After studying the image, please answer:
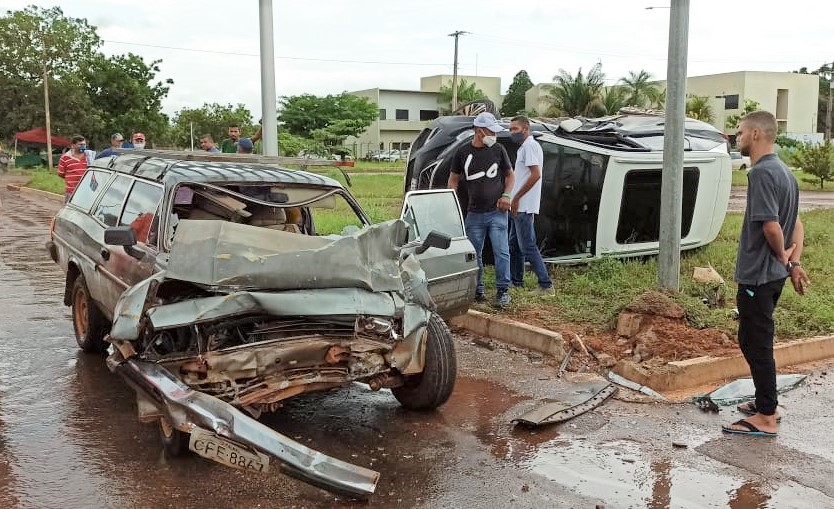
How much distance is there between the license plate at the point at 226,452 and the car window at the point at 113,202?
8.77ft

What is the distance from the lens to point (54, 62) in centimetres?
4297

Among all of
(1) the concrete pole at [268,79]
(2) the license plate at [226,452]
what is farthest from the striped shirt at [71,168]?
(2) the license plate at [226,452]

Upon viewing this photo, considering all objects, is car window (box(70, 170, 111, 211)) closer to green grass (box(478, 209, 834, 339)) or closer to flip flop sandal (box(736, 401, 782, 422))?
green grass (box(478, 209, 834, 339))

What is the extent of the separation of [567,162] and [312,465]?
614cm

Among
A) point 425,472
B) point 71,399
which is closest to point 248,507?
point 425,472

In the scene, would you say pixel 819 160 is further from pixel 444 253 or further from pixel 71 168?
pixel 444 253

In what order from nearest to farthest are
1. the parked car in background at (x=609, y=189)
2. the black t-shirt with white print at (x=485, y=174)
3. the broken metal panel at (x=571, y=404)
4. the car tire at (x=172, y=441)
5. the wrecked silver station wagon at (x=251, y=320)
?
the wrecked silver station wagon at (x=251, y=320), the car tire at (x=172, y=441), the broken metal panel at (x=571, y=404), the black t-shirt with white print at (x=485, y=174), the parked car in background at (x=609, y=189)

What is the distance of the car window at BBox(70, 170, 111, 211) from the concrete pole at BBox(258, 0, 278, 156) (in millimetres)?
3109

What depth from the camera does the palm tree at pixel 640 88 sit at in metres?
48.9

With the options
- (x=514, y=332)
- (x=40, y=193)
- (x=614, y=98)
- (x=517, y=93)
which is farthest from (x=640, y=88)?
(x=514, y=332)

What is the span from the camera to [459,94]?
66.9 metres

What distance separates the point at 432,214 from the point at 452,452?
2453mm

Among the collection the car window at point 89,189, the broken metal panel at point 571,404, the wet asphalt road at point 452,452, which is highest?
the car window at point 89,189

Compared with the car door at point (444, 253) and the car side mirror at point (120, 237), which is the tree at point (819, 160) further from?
the car side mirror at point (120, 237)
